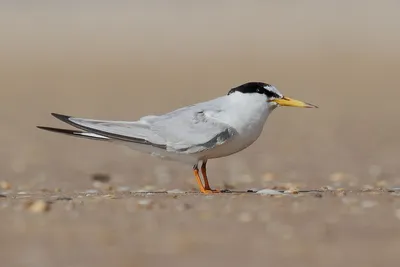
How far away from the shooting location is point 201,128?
703cm

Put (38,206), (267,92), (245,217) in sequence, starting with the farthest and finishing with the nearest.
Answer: (267,92) < (38,206) < (245,217)

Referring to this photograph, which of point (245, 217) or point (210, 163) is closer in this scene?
point (245, 217)

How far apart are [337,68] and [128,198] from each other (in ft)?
47.1

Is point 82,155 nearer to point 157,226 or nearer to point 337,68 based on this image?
point 157,226

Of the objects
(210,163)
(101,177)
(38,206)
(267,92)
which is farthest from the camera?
(210,163)

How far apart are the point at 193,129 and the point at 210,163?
127 inches

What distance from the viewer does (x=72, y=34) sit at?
30672 millimetres

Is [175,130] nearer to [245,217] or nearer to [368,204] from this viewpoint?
[245,217]

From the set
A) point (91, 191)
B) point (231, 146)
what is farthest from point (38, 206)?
point (91, 191)

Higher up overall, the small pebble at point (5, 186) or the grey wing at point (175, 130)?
the grey wing at point (175, 130)

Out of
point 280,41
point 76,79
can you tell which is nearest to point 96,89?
point 76,79

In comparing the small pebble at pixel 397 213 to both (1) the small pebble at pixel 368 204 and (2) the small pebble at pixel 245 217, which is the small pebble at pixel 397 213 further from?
(2) the small pebble at pixel 245 217

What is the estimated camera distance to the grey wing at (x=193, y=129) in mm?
6965

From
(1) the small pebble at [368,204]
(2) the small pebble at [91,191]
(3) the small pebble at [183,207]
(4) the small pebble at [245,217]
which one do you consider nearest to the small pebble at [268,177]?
(2) the small pebble at [91,191]
